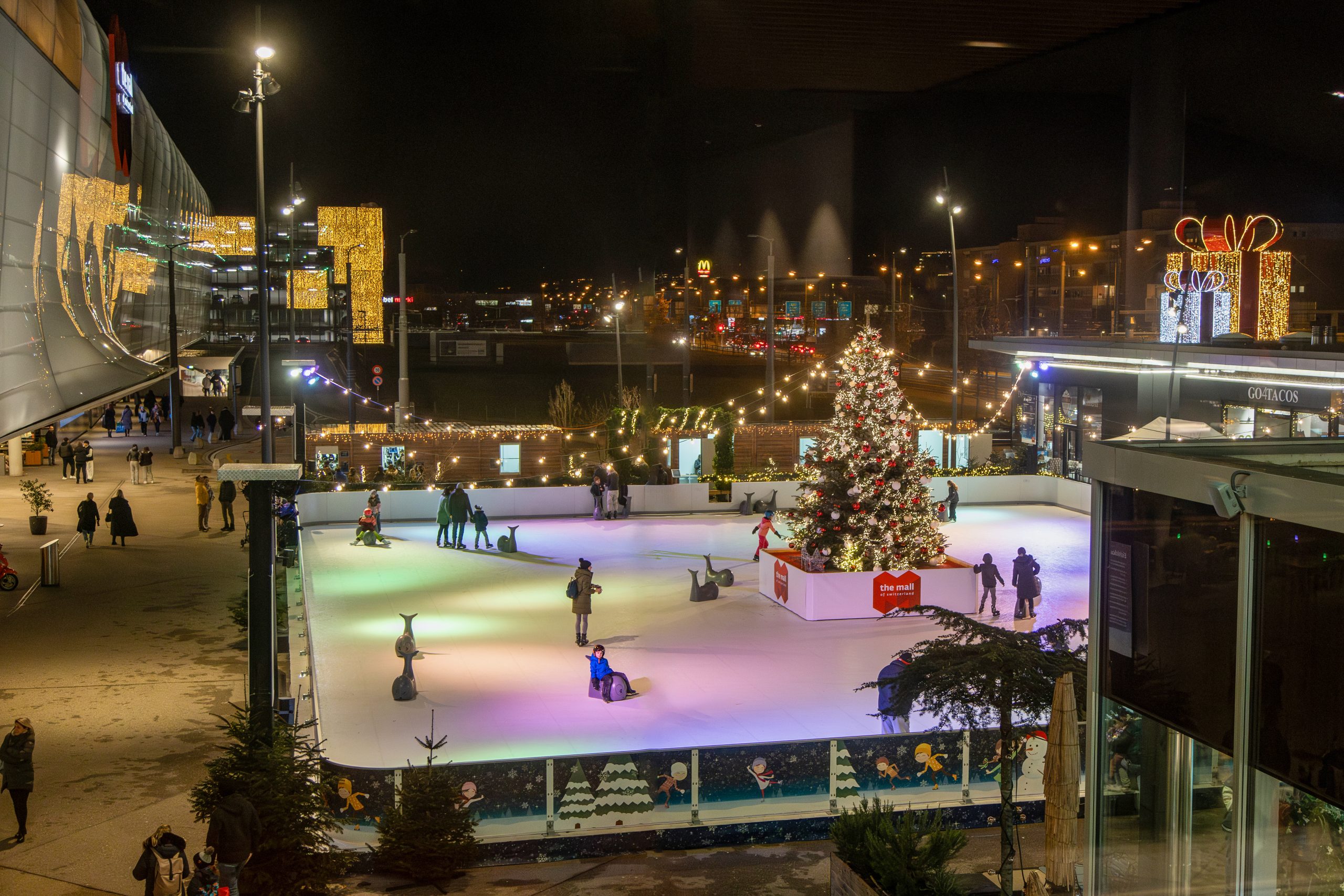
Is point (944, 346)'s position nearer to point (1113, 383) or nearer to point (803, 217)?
point (803, 217)

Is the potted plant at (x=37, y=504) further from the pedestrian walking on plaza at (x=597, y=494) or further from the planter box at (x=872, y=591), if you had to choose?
the planter box at (x=872, y=591)

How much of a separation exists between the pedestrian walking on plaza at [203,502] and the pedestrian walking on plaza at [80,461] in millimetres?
7861

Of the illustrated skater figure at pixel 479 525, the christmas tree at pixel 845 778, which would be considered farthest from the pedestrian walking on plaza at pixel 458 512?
the christmas tree at pixel 845 778


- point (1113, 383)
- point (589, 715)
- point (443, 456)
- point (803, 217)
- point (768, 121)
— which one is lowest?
point (589, 715)

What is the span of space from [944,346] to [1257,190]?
2512cm

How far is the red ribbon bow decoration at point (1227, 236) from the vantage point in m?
24.3

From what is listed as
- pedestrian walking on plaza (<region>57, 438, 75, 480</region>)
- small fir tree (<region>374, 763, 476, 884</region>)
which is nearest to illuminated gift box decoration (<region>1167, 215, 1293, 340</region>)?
small fir tree (<region>374, 763, 476, 884</region>)

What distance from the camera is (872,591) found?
16.8 m

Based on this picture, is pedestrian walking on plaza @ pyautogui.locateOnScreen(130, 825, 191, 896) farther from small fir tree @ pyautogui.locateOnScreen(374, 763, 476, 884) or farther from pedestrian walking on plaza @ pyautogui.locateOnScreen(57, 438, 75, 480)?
pedestrian walking on plaza @ pyautogui.locateOnScreen(57, 438, 75, 480)

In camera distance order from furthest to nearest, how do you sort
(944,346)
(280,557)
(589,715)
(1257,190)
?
(944,346) → (1257,190) → (280,557) → (589,715)

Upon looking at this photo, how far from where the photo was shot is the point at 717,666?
551 inches

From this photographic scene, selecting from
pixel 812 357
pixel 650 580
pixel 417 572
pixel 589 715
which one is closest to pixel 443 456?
pixel 417 572

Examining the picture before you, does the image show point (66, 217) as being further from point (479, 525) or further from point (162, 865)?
point (162, 865)

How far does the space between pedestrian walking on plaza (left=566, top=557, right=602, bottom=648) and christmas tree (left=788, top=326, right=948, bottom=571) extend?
391 cm
